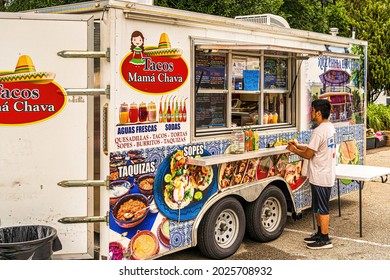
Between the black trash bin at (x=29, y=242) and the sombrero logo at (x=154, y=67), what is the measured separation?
159 centimetres

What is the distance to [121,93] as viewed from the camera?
16.0 ft

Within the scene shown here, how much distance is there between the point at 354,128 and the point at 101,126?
17.3 feet

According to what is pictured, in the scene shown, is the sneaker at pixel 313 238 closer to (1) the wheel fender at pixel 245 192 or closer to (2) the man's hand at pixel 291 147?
(1) the wheel fender at pixel 245 192

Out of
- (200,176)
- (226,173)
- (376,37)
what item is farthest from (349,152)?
(376,37)

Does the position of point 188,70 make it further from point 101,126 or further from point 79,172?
point 79,172

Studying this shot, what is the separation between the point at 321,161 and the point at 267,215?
101 cm

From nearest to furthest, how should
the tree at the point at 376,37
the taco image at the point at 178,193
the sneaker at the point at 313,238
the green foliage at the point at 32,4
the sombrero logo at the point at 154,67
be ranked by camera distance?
the sombrero logo at the point at 154,67
the taco image at the point at 178,193
the sneaker at the point at 313,238
the green foliage at the point at 32,4
the tree at the point at 376,37

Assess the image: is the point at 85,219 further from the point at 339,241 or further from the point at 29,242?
the point at 339,241

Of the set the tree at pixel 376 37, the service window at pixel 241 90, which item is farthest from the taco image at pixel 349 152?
the tree at pixel 376 37

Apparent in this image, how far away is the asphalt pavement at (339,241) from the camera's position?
20.9 feet

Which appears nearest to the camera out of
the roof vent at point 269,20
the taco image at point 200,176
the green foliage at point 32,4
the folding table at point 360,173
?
the taco image at point 200,176

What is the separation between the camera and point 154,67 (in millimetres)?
5195

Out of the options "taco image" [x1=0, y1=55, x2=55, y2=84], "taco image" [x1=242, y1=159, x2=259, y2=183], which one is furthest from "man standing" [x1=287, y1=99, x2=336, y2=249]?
"taco image" [x1=0, y1=55, x2=55, y2=84]

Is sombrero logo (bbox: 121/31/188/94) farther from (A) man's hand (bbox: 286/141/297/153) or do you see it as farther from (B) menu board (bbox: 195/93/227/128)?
(A) man's hand (bbox: 286/141/297/153)
